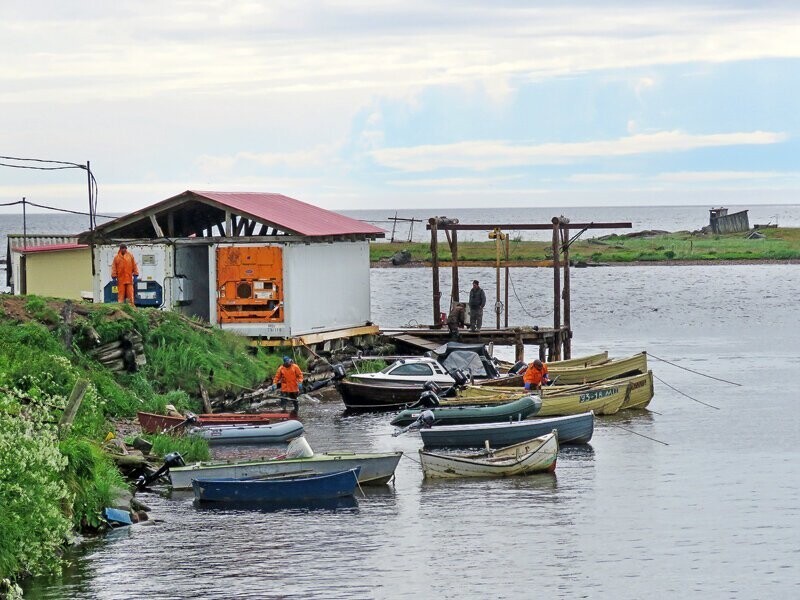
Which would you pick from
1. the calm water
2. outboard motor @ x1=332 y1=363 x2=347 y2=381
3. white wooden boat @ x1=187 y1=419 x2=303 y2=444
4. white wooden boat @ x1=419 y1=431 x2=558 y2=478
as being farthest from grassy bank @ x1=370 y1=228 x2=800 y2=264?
white wooden boat @ x1=419 y1=431 x2=558 y2=478

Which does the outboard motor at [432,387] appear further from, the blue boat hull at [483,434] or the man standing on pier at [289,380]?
the blue boat hull at [483,434]

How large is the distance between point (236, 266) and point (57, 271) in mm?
8742

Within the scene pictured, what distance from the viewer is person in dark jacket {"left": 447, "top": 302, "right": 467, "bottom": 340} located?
45156 mm

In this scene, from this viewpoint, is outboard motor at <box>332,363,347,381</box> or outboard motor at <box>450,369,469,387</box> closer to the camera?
outboard motor at <box>450,369,469,387</box>

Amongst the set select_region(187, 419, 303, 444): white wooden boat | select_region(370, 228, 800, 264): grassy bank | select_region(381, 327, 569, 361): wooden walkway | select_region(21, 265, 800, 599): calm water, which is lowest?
select_region(21, 265, 800, 599): calm water

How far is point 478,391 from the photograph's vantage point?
3572cm

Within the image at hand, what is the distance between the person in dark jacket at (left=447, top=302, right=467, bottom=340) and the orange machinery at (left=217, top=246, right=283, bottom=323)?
24.4ft

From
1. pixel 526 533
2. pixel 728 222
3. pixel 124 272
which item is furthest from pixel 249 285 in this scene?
pixel 728 222

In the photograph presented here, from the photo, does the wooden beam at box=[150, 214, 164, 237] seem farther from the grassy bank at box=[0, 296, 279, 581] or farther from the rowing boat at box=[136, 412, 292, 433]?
the rowing boat at box=[136, 412, 292, 433]

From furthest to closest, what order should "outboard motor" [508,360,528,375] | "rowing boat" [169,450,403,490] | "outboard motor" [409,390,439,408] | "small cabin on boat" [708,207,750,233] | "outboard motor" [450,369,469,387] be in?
"small cabin on boat" [708,207,750,233] < "outboard motor" [508,360,528,375] < "outboard motor" [450,369,469,387] < "outboard motor" [409,390,439,408] < "rowing boat" [169,450,403,490]

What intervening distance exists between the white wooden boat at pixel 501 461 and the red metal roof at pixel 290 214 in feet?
43.6

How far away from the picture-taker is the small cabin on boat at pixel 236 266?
1570 inches

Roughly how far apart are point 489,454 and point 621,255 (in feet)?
308

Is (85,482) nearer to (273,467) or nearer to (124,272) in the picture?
(273,467)
